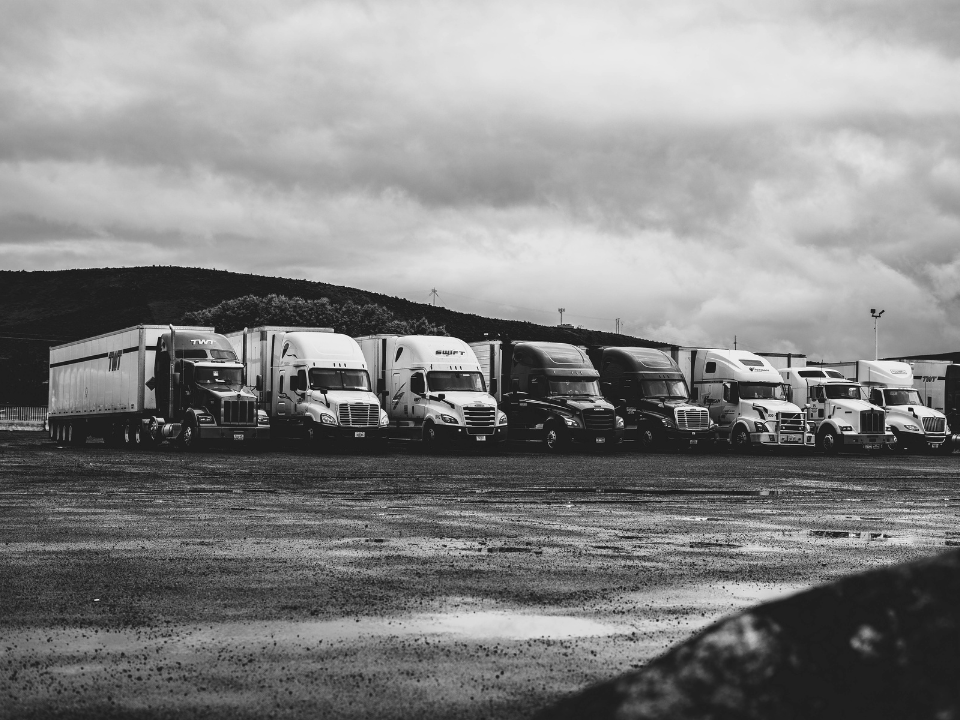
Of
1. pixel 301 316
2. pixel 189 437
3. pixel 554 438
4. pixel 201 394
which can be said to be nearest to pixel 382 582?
pixel 189 437

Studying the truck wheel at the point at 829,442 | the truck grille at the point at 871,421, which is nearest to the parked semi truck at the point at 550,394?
the truck wheel at the point at 829,442

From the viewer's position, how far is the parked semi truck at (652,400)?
42719 millimetres

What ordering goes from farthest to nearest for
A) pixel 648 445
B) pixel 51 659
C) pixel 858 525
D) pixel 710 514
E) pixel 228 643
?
pixel 648 445 → pixel 710 514 → pixel 858 525 → pixel 228 643 → pixel 51 659

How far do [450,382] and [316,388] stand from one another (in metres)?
4.43

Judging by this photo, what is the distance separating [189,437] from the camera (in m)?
37.7

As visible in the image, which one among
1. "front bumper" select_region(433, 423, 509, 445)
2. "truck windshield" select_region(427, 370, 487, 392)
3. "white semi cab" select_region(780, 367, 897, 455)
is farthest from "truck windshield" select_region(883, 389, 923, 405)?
"truck windshield" select_region(427, 370, 487, 392)

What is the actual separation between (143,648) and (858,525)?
9.52 metres

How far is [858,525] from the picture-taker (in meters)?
13.5

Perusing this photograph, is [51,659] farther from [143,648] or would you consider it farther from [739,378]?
[739,378]

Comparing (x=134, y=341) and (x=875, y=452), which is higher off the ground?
(x=134, y=341)

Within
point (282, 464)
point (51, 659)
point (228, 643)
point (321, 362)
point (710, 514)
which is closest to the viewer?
point (51, 659)

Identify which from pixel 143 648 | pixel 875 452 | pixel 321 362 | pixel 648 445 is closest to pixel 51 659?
pixel 143 648

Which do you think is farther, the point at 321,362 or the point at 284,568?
the point at 321,362

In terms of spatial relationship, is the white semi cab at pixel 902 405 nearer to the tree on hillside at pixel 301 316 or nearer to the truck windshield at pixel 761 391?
the truck windshield at pixel 761 391
